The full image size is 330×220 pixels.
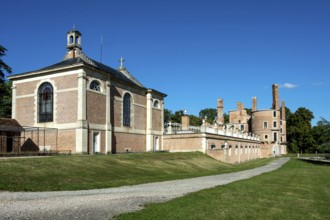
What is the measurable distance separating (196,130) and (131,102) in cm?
991

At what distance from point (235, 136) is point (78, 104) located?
95.7 feet

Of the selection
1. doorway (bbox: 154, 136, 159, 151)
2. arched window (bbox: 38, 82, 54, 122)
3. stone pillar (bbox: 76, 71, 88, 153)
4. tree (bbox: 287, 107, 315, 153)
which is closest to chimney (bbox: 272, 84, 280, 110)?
tree (bbox: 287, 107, 315, 153)

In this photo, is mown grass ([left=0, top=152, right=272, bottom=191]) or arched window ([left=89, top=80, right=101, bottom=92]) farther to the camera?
arched window ([left=89, top=80, right=101, bottom=92])

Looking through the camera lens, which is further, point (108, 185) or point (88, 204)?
point (108, 185)

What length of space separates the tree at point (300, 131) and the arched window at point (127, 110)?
2590 inches

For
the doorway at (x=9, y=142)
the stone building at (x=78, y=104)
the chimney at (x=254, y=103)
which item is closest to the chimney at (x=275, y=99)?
the chimney at (x=254, y=103)

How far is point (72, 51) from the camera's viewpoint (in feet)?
122

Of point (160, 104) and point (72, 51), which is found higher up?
point (72, 51)

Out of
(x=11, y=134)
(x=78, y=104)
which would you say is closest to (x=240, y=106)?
(x=78, y=104)

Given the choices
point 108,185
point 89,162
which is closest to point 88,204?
point 108,185

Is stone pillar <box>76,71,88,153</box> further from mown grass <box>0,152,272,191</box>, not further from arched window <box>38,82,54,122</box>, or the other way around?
mown grass <box>0,152,272,191</box>

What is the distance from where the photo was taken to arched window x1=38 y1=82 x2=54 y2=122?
3147 centimetres

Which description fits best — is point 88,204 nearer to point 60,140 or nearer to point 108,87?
point 60,140

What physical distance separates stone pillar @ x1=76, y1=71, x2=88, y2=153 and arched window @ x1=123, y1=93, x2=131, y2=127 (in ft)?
25.7
